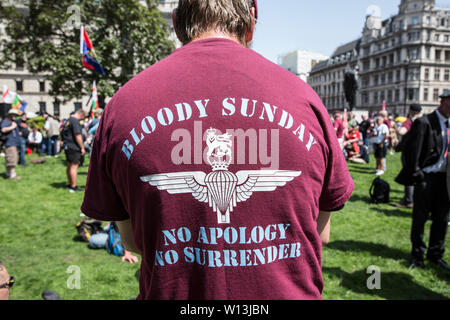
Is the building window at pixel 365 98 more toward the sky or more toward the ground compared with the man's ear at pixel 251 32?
more toward the sky

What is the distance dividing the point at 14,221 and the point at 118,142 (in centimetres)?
697

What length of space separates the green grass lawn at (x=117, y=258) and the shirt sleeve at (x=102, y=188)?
10.1ft

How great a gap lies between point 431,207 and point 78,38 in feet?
92.8

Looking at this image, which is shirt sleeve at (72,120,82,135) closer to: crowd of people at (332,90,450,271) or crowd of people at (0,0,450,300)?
crowd of people at (332,90,450,271)

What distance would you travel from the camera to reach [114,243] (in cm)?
523

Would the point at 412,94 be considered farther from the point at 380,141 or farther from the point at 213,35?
the point at 213,35

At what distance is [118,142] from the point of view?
120 cm

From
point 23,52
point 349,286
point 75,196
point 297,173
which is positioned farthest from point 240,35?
point 23,52

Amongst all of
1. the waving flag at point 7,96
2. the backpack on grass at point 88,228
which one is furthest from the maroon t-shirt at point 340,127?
the waving flag at point 7,96

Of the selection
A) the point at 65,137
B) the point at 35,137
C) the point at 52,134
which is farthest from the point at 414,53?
the point at 65,137

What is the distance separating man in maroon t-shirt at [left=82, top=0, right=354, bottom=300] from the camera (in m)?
1.17

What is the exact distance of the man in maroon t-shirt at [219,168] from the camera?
1.17 meters

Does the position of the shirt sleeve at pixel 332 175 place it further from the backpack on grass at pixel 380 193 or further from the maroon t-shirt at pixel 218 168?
the backpack on grass at pixel 380 193
